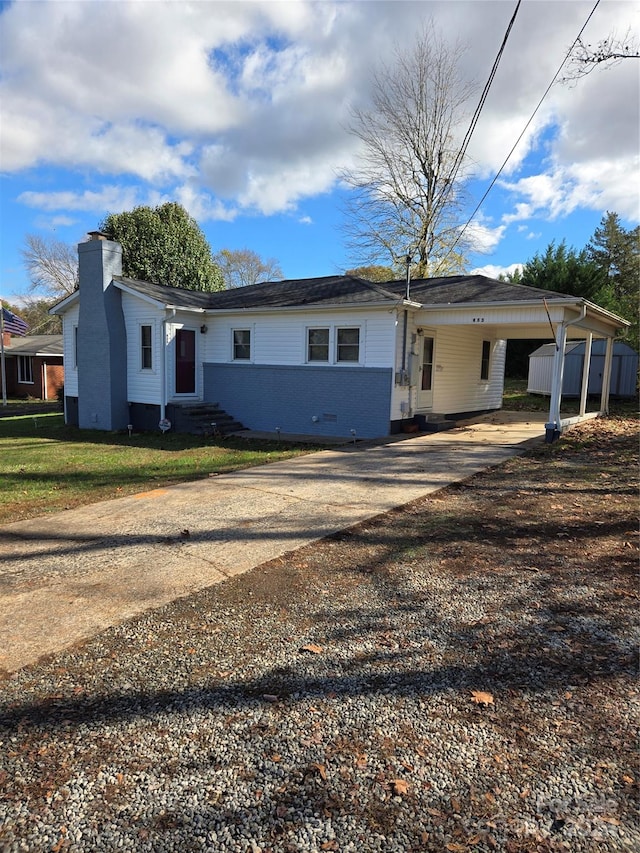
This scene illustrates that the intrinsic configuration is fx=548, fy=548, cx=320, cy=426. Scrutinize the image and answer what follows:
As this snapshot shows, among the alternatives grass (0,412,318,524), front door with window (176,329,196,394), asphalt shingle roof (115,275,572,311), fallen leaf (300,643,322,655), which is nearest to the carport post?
asphalt shingle roof (115,275,572,311)

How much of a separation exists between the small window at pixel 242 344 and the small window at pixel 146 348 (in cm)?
222

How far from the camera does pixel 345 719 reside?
2.57 meters

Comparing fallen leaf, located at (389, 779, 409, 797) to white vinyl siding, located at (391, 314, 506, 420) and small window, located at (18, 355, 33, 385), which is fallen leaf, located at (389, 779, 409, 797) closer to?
white vinyl siding, located at (391, 314, 506, 420)

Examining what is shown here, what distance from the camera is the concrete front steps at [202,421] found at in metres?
14.0

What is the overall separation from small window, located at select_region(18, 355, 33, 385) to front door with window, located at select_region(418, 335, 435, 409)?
22.0m

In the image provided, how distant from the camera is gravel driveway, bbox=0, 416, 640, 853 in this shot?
6.48 feet

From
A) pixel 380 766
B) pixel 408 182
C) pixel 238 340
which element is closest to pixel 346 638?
pixel 380 766

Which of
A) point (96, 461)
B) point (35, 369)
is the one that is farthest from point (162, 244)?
point (96, 461)

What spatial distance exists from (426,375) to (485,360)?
416cm

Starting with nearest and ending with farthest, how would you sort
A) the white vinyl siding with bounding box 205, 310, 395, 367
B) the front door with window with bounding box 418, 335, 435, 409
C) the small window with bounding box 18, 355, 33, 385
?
the white vinyl siding with bounding box 205, 310, 395, 367 < the front door with window with bounding box 418, 335, 435, 409 < the small window with bounding box 18, 355, 33, 385

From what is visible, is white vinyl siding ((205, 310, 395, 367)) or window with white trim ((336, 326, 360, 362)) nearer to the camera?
white vinyl siding ((205, 310, 395, 367))

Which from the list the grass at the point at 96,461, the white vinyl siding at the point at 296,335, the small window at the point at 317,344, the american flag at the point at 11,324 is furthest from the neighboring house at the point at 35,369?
the small window at the point at 317,344

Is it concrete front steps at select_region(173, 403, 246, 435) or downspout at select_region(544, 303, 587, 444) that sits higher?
downspout at select_region(544, 303, 587, 444)

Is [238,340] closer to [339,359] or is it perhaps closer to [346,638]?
[339,359]
